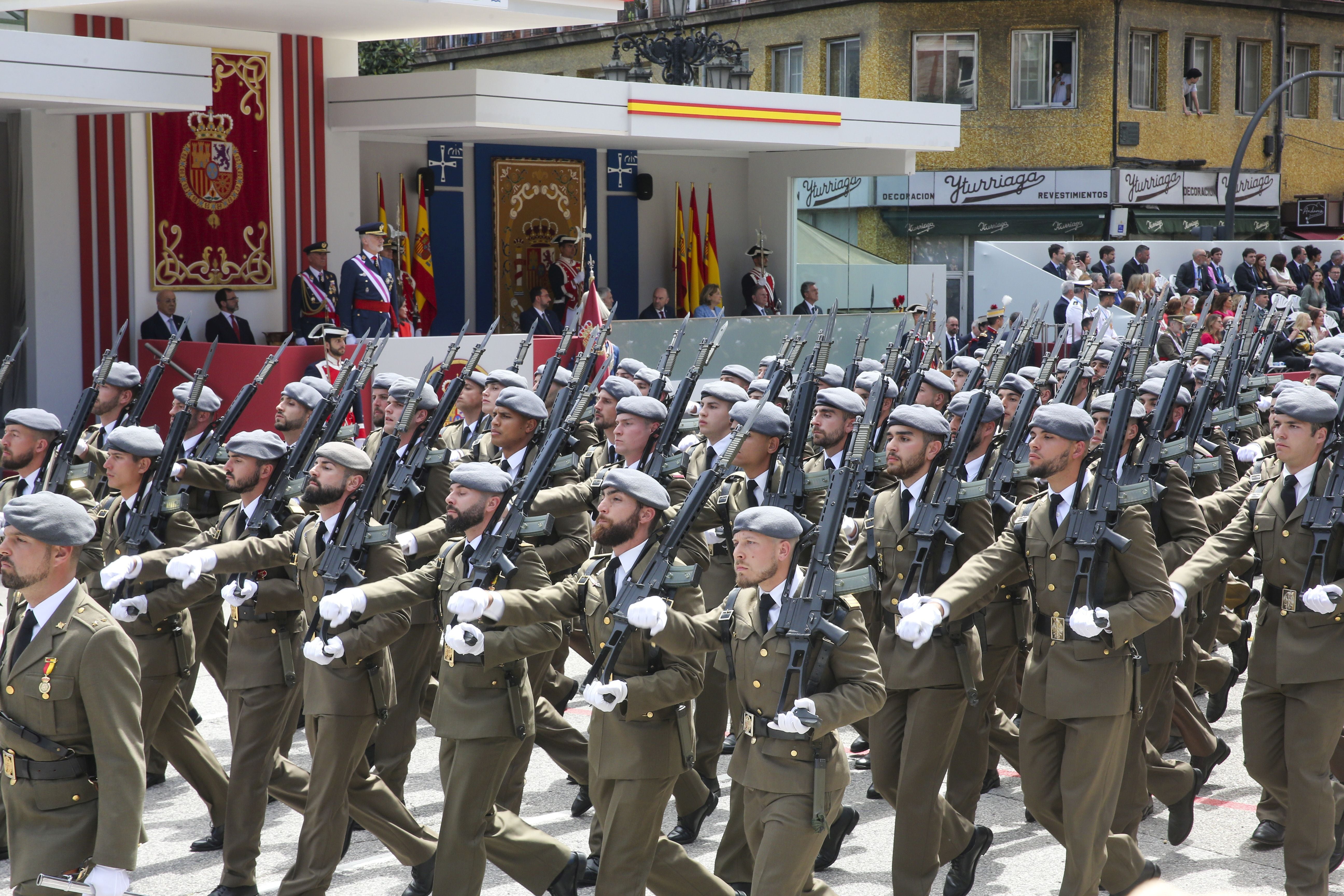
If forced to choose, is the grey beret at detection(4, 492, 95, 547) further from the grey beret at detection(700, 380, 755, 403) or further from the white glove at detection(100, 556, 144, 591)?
the grey beret at detection(700, 380, 755, 403)

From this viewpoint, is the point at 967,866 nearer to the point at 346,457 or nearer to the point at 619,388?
the point at 346,457

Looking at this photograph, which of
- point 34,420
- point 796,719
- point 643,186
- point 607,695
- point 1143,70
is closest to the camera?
point 796,719

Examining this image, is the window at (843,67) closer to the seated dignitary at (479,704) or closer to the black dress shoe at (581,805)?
the black dress shoe at (581,805)

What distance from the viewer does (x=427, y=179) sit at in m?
17.9

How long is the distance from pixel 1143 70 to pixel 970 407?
1039 inches

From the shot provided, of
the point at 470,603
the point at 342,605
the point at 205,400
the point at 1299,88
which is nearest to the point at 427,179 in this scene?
the point at 205,400

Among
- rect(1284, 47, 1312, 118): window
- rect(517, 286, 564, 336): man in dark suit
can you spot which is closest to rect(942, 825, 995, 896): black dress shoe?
rect(517, 286, 564, 336): man in dark suit

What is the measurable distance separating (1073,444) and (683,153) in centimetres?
1548

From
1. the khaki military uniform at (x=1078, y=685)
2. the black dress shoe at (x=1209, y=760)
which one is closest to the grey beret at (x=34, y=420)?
the khaki military uniform at (x=1078, y=685)

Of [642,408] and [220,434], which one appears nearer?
[642,408]

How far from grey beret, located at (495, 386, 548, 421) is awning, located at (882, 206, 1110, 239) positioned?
23465mm

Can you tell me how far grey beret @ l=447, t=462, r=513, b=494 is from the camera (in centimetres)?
561

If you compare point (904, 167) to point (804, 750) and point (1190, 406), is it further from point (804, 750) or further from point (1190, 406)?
point (804, 750)

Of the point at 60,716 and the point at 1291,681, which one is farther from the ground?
the point at 60,716
